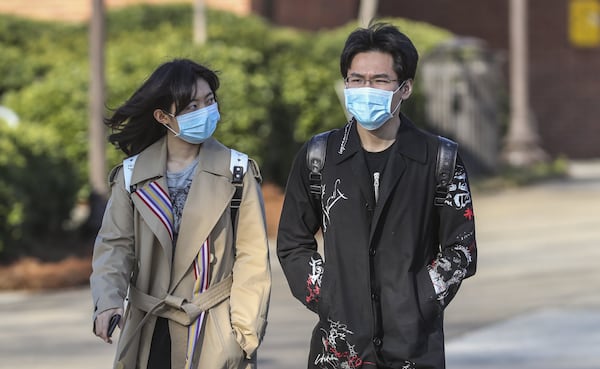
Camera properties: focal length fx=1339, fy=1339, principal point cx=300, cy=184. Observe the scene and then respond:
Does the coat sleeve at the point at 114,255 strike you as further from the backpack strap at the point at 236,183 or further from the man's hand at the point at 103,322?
the backpack strap at the point at 236,183

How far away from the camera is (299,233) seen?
431 cm

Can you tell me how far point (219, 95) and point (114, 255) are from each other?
9.18 m

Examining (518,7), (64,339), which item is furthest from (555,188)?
(64,339)

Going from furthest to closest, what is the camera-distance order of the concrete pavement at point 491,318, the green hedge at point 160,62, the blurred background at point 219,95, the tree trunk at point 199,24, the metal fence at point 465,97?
the metal fence at point 465,97 < the tree trunk at point 199,24 < the green hedge at point 160,62 < the blurred background at point 219,95 < the concrete pavement at point 491,318

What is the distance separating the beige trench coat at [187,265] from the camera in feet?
15.0

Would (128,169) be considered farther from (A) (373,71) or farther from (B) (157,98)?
(A) (373,71)

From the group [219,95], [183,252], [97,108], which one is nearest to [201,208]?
[183,252]

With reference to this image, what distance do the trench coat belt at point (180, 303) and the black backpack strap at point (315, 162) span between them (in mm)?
579

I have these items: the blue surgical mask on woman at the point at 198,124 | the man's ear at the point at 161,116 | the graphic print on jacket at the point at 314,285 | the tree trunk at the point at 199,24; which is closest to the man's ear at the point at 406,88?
the graphic print on jacket at the point at 314,285

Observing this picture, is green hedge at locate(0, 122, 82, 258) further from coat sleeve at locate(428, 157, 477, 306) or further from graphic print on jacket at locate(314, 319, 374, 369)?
coat sleeve at locate(428, 157, 477, 306)

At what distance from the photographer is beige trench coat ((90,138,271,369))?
4.56 meters

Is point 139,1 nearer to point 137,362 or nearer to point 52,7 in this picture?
point 52,7

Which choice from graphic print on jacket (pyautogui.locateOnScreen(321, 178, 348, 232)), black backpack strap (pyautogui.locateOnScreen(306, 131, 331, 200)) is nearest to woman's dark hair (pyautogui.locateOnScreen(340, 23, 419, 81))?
black backpack strap (pyautogui.locateOnScreen(306, 131, 331, 200))

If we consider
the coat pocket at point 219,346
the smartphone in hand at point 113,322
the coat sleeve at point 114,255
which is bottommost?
the coat pocket at point 219,346
